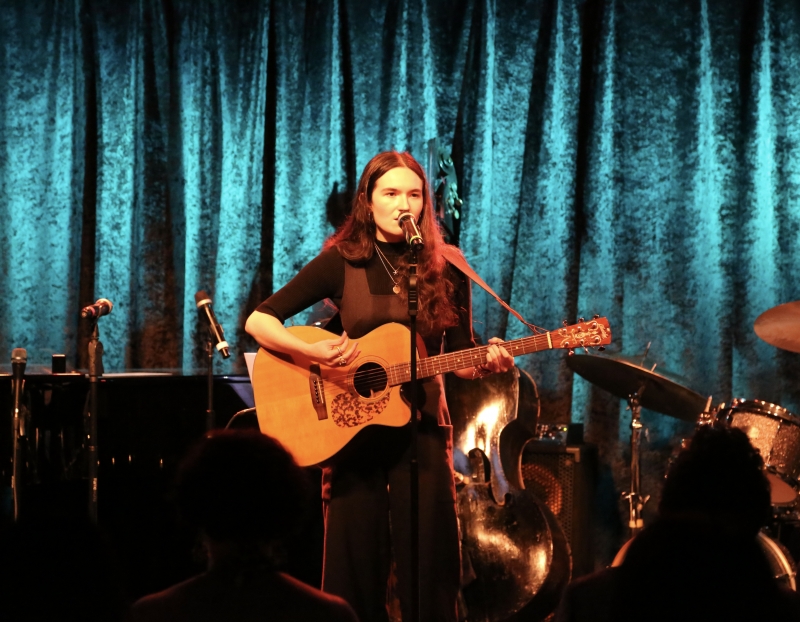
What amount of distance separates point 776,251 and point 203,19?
3.74m

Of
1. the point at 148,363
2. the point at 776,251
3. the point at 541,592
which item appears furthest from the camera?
the point at 148,363

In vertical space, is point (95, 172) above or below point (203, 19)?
below

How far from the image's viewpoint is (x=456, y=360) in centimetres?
344

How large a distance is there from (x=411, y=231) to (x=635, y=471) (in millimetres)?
2202

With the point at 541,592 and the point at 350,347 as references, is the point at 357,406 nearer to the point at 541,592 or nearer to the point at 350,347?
the point at 350,347

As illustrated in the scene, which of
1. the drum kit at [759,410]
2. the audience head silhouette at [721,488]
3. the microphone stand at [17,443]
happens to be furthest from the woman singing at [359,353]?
the audience head silhouette at [721,488]

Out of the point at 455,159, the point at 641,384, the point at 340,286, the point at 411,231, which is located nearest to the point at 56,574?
the point at 411,231

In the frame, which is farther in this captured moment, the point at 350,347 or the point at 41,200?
the point at 41,200

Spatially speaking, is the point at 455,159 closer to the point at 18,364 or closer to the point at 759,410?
the point at 759,410

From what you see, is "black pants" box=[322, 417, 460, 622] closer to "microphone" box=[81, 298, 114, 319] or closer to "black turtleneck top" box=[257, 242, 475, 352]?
"black turtleneck top" box=[257, 242, 475, 352]

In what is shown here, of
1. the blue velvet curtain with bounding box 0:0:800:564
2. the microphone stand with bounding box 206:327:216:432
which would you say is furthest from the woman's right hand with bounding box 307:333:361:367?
the blue velvet curtain with bounding box 0:0:800:564

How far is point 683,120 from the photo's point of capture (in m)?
5.18

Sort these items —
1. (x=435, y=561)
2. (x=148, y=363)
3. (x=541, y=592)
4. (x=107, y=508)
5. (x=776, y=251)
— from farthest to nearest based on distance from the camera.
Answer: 1. (x=148, y=363)
2. (x=776, y=251)
3. (x=107, y=508)
4. (x=541, y=592)
5. (x=435, y=561)

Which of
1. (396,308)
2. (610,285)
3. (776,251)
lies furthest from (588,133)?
(396,308)
